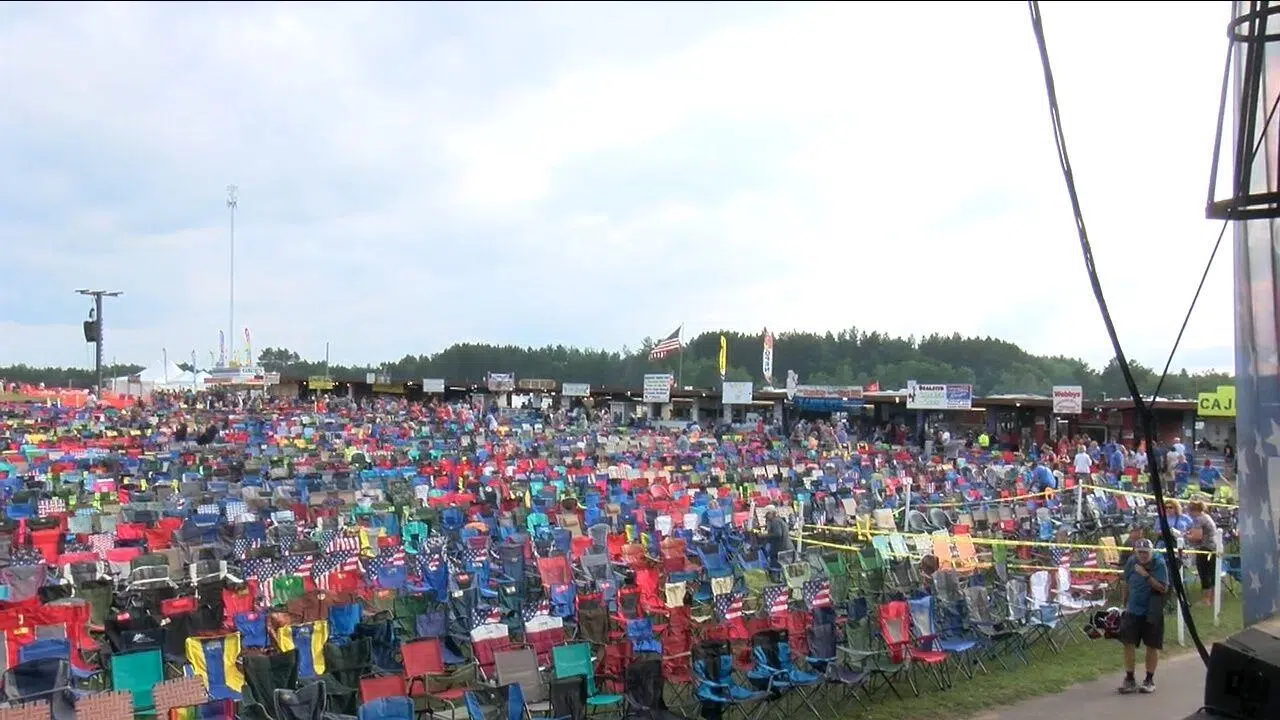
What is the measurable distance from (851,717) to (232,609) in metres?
5.05

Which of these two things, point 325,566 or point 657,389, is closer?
point 325,566

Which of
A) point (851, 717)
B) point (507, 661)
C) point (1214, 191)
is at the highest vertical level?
point (1214, 191)

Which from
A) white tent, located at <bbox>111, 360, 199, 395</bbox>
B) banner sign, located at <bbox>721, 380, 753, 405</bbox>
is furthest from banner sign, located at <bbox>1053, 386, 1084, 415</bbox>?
white tent, located at <bbox>111, 360, 199, 395</bbox>

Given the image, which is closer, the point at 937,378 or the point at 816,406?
the point at 816,406

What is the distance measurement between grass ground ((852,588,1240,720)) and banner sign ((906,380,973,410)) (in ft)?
64.2

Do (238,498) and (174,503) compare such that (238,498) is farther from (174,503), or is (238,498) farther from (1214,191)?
(1214,191)

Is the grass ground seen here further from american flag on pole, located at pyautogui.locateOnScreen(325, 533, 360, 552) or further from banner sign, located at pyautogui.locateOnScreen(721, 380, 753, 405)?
banner sign, located at pyautogui.locateOnScreen(721, 380, 753, 405)

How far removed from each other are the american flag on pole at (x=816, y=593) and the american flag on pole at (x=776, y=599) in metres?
0.18

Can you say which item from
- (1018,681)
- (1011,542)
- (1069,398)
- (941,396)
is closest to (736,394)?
(941,396)

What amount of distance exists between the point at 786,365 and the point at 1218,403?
6467 cm

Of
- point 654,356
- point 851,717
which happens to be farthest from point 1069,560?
point 654,356

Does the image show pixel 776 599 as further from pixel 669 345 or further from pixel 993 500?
pixel 669 345

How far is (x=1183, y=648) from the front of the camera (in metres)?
9.39

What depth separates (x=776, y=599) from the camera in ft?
28.4
